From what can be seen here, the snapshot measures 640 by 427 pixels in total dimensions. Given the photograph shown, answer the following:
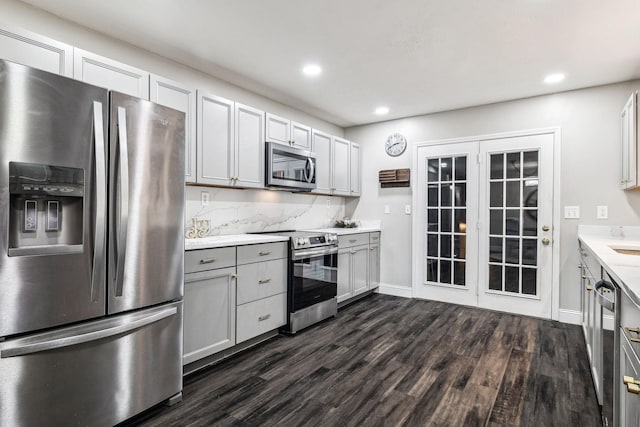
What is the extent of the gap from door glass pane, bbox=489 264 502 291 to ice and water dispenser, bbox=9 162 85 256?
13.4ft

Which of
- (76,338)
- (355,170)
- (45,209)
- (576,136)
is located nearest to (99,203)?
(45,209)

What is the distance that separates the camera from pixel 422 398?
214cm

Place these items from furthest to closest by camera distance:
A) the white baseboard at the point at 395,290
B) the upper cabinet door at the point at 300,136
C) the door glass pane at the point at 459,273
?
1. the white baseboard at the point at 395,290
2. the door glass pane at the point at 459,273
3. the upper cabinet door at the point at 300,136

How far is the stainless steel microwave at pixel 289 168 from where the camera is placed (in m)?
3.36

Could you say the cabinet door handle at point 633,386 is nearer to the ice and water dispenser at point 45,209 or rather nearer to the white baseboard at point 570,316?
the ice and water dispenser at point 45,209

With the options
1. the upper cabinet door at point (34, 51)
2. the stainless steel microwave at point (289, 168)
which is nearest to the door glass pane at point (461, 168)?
the stainless steel microwave at point (289, 168)

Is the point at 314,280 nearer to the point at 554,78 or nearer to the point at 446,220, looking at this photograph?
the point at 446,220

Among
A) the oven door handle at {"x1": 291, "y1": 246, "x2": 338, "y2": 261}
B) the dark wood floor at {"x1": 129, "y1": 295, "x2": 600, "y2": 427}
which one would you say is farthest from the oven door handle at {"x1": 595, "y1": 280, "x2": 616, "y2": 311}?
the oven door handle at {"x1": 291, "y1": 246, "x2": 338, "y2": 261}

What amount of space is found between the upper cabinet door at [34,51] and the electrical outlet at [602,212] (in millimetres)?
4672

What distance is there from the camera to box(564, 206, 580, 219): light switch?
353 centimetres

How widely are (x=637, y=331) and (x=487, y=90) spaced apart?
3.19m

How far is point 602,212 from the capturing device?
11.2 feet

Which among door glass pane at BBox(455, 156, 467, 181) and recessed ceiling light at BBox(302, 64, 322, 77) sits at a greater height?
recessed ceiling light at BBox(302, 64, 322, 77)

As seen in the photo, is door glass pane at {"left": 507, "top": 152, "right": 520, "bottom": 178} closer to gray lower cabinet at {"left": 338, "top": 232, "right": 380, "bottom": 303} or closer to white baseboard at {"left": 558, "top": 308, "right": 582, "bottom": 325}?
white baseboard at {"left": 558, "top": 308, "right": 582, "bottom": 325}
